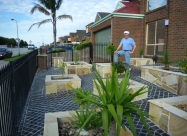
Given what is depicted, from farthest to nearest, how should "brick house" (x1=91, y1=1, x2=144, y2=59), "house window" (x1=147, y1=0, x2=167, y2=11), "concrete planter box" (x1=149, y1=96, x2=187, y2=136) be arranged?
"brick house" (x1=91, y1=1, x2=144, y2=59) < "house window" (x1=147, y1=0, x2=167, y2=11) < "concrete planter box" (x1=149, y1=96, x2=187, y2=136)

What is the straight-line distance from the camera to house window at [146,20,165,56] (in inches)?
380

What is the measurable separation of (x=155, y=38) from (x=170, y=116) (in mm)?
8622

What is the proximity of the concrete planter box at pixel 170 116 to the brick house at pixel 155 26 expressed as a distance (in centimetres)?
630

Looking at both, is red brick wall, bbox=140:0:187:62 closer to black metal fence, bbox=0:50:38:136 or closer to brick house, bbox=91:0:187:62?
brick house, bbox=91:0:187:62

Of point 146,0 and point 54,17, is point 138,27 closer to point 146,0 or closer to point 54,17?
point 146,0

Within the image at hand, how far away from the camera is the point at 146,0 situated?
10.8m

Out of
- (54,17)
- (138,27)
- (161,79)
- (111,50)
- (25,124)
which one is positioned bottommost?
(25,124)

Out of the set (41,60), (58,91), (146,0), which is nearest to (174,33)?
(146,0)

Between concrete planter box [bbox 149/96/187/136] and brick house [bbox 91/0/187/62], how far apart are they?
630cm

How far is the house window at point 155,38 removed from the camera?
31.7 ft

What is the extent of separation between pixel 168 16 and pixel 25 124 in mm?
9081

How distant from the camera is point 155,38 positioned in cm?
1017

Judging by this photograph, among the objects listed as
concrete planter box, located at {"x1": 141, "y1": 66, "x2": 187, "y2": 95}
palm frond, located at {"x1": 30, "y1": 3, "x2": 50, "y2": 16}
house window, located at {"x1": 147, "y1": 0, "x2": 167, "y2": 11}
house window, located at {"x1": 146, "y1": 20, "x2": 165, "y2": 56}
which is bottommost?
concrete planter box, located at {"x1": 141, "y1": 66, "x2": 187, "y2": 95}

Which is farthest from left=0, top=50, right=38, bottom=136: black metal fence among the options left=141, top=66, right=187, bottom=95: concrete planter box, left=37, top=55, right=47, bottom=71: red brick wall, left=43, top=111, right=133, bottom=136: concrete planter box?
left=37, top=55, right=47, bottom=71: red brick wall
